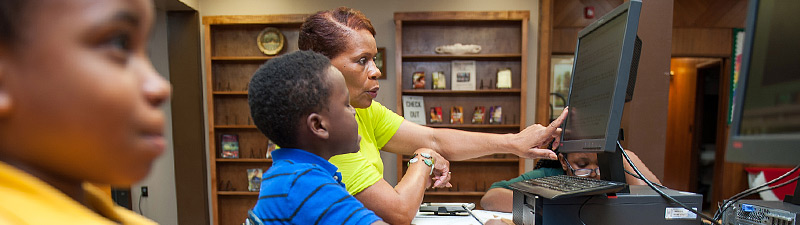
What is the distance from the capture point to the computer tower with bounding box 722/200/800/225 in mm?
843

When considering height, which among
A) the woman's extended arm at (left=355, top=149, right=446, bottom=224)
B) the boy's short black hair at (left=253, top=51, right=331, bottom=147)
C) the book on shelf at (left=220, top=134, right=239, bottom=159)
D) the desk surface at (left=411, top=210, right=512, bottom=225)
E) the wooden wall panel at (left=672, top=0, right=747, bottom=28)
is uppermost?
the wooden wall panel at (left=672, top=0, right=747, bottom=28)

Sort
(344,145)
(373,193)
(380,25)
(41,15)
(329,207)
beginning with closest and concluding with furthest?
(41,15) → (329,207) → (344,145) → (373,193) → (380,25)

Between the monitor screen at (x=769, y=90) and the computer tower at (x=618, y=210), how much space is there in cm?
29

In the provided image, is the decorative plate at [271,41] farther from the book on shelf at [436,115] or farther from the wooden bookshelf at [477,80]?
the book on shelf at [436,115]

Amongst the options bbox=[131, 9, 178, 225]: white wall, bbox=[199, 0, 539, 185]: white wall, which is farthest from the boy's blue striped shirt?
bbox=[131, 9, 178, 225]: white wall

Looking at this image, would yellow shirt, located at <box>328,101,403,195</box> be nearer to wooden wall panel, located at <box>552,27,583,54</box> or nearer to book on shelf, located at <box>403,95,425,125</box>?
book on shelf, located at <box>403,95,425,125</box>

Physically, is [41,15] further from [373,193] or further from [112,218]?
[373,193]

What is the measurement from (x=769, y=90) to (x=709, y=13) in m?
4.50

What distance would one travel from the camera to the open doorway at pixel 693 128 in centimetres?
505

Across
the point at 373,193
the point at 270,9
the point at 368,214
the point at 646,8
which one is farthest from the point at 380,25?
the point at 368,214

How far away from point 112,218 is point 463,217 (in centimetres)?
126

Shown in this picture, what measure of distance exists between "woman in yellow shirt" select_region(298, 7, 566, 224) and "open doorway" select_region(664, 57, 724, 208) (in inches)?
188

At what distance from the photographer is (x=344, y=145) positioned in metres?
0.81

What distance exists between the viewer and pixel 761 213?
0.91 meters
